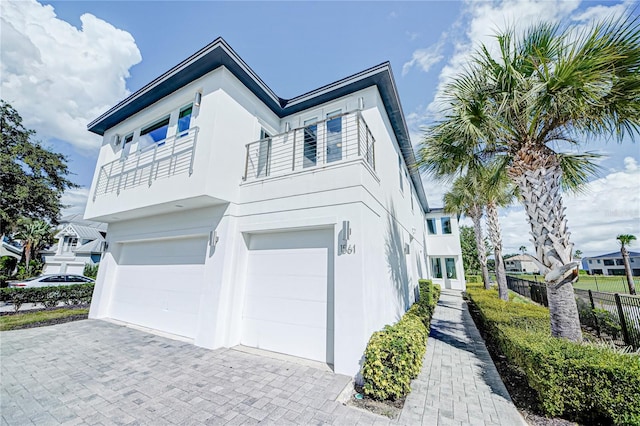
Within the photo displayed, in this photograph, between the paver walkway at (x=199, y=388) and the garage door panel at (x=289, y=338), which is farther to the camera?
the garage door panel at (x=289, y=338)

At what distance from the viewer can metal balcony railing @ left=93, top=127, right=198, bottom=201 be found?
6.65 meters

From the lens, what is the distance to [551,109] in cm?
480

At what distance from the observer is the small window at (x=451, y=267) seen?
22.3 meters

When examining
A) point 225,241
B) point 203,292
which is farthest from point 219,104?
point 203,292

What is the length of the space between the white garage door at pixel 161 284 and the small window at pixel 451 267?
22.6 metres

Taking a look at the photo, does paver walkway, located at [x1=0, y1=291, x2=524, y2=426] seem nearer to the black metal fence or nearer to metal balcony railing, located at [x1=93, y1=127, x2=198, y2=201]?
the black metal fence

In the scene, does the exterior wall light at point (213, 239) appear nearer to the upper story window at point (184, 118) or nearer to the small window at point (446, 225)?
the upper story window at point (184, 118)

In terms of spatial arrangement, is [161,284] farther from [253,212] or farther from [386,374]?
[386,374]

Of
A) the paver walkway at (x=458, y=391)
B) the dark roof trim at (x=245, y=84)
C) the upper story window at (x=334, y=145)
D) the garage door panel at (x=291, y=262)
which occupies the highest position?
the dark roof trim at (x=245, y=84)

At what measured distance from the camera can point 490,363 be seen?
5688 millimetres

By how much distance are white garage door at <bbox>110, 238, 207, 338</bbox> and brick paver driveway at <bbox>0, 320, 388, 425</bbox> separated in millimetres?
1034

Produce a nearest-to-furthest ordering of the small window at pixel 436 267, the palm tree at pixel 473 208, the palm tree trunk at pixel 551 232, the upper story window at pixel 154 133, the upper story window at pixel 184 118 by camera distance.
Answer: the palm tree trunk at pixel 551 232 < the upper story window at pixel 184 118 < the upper story window at pixel 154 133 < the palm tree at pixel 473 208 < the small window at pixel 436 267

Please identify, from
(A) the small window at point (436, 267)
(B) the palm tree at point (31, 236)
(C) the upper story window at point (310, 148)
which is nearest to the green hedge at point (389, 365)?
(C) the upper story window at point (310, 148)

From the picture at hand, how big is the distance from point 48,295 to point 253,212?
1469 cm
